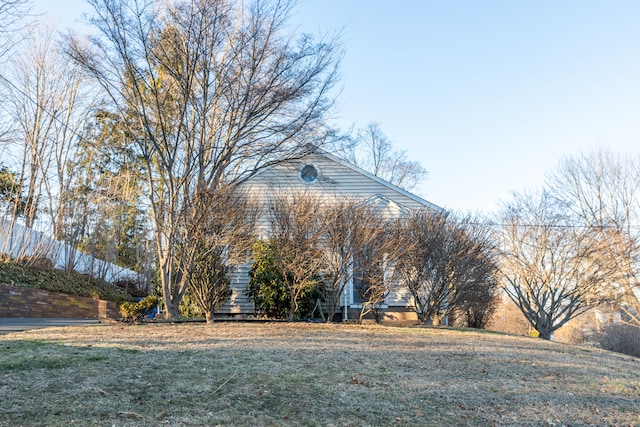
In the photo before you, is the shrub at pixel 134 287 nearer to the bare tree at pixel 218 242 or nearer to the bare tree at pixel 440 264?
the bare tree at pixel 218 242

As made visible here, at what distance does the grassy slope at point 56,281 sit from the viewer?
13.3 meters

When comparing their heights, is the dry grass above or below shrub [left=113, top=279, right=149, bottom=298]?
below

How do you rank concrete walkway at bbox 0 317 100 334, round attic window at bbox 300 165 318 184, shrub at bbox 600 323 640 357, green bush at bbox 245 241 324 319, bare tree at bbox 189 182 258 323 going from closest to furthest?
concrete walkway at bbox 0 317 100 334 → bare tree at bbox 189 182 258 323 → green bush at bbox 245 241 324 319 → round attic window at bbox 300 165 318 184 → shrub at bbox 600 323 640 357

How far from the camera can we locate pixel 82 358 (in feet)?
17.6

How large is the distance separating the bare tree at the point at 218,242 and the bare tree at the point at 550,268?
9834 millimetres

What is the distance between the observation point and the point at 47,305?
13.5 m

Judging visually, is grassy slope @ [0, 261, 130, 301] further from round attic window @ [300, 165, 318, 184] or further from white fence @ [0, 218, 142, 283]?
round attic window @ [300, 165, 318, 184]

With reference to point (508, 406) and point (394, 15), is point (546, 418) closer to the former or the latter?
point (508, 406)

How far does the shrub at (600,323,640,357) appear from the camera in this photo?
19044 mm

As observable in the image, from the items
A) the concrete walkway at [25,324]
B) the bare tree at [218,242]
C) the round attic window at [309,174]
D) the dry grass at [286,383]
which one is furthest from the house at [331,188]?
the dry grass at [286,383]

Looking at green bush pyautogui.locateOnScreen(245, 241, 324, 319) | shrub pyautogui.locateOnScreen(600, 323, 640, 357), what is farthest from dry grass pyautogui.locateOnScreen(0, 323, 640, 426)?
shrub pyautogui.locateOnScreen(600, 323, 640, 357)

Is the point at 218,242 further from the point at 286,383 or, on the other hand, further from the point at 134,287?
the point at 134,287

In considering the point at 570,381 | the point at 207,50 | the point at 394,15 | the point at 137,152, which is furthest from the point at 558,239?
the point at 137,152

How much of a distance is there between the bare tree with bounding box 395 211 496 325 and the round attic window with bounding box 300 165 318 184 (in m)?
4.43
